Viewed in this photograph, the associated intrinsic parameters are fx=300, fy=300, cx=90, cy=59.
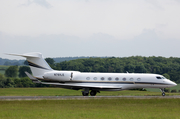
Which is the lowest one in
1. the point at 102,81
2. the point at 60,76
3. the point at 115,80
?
the point at 102,81

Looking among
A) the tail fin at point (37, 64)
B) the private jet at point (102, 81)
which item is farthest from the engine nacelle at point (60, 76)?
the tail fin at point (37, 64)

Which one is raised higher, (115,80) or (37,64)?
(37,64)

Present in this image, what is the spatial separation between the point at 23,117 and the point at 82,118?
11.7 feet

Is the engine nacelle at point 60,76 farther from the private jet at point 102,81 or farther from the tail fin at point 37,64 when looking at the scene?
the tail fin at point 37,64

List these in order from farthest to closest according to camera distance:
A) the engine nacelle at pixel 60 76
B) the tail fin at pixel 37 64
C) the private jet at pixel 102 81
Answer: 1. the tail fin at pixel 37 64
2. the engine nacelle at pixel 60 76
3. the private jet at pixel 102 81

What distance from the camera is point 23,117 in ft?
58.9

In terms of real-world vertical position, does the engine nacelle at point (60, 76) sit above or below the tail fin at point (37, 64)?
below

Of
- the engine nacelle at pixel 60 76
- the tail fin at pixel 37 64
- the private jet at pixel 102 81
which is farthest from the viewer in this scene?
the tail fin at pixel 37 64

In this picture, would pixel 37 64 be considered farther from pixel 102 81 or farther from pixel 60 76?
pixel 102 81

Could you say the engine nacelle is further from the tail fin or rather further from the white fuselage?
the tail fin

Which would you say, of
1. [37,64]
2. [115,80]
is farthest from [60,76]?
[115,80]

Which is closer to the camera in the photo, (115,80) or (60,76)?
(115,80)

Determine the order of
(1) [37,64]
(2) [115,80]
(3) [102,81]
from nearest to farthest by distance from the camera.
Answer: (2) [115,80]
(3) [102,81]
(1) [37,64]

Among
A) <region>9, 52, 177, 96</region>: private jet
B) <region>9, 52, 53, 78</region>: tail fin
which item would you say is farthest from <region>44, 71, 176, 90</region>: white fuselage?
<region>9, 52, 53, 78</region>: tail fin
